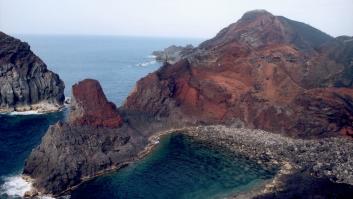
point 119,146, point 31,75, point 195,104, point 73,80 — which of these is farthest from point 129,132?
point 73,80

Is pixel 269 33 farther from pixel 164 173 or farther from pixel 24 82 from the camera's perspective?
pixel 164 173

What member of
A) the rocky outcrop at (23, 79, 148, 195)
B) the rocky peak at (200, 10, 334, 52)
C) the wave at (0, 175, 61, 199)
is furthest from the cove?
the rocky peak at (200, 10, 334, 52)

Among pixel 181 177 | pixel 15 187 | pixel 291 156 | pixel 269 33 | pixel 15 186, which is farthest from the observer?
pixel 269 33

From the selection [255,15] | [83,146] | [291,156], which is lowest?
[83,146]

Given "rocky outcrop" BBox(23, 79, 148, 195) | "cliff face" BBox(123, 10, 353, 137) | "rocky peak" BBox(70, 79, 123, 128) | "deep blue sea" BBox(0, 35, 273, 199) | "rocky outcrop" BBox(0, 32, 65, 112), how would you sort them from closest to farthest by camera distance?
"deep blue sea" BBox(0, 35, 273, 199), "rocky outcrop" BBox(23, 79, 148, 195), "rocky peak" BBox(70, 79, 123, 128), "cliff face" BBox(123, 10, 353, 137), "rocky outcrop" BBox(0, 32, 65, 112)

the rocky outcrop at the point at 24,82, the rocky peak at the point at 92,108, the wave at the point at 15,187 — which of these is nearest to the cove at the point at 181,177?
the wave at the point at 15,187

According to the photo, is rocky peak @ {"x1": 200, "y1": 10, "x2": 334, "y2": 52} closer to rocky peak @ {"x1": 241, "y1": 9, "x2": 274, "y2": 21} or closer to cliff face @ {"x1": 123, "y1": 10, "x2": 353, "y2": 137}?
rocky peak @ {"x1": 241, "y1": 9, "x2": 274, "y2": 21}

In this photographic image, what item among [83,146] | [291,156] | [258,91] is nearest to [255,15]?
[258,91]
